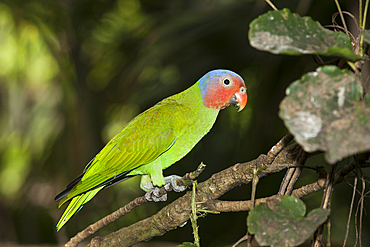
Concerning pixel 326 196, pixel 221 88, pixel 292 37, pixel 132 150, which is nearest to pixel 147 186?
pixel 132 150

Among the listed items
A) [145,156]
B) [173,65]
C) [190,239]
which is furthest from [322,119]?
[190,239]

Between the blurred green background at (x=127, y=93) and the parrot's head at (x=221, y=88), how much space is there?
0.73 meters

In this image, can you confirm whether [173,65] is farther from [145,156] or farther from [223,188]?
[223,188]

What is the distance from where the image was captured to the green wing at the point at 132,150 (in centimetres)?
147

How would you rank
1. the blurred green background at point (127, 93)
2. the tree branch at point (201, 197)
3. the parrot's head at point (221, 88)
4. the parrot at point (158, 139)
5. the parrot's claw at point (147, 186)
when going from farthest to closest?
the blurred green background at point (127, 93), the parrot's claw at point (147, 186), the parrot's head at point (221, 88), the parrot at point (158, 139), the tree branch at point (201, 197)

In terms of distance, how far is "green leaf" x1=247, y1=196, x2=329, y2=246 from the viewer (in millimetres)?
560

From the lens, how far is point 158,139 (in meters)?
1.50

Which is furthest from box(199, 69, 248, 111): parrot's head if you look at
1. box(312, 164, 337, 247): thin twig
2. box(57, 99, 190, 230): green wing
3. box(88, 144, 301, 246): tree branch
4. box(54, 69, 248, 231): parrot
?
box(312, 164, 337, 247): thin twig

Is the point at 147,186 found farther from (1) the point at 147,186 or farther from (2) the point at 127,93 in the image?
(2) the point at 127,93

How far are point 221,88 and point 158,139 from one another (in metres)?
0.41

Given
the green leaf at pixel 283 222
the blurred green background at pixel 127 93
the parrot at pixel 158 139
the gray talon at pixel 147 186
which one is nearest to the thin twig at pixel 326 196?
the green leaf at pixel 283 222

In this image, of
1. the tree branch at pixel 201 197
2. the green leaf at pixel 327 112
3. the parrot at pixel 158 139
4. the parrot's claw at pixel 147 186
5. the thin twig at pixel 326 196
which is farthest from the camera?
the parrot's claw at pixel 147 186

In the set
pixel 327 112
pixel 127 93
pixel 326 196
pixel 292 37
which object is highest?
pixel 127 93

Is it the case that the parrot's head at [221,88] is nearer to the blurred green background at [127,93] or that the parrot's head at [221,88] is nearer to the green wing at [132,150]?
the green wing at [132,150]
